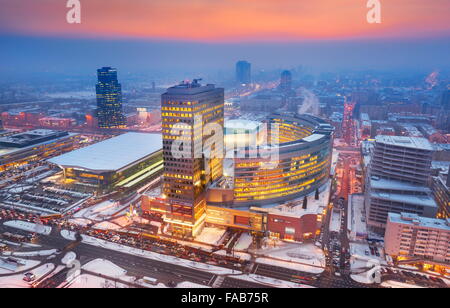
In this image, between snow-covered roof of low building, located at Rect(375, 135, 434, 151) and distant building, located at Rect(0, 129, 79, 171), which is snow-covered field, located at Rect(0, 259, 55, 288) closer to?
distant building, located at Rect(0, 129, 79, 171)

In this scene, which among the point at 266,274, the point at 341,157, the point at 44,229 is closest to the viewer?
the point at 266,274

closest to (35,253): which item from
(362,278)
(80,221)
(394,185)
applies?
(80,221)

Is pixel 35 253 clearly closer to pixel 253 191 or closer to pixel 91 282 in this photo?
pixel 91 282

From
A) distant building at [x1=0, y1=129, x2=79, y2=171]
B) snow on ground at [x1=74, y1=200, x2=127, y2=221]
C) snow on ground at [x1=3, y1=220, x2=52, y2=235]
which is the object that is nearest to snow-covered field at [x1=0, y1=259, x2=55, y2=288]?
snow on ground at [x1=3, y1=220, x2=52, y2=235]

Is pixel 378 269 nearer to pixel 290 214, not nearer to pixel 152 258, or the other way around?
pixel 290 214

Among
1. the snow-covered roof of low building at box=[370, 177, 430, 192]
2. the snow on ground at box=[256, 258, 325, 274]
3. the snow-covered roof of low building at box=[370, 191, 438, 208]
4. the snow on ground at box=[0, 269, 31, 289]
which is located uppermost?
the snow-covered roof of low building at box=[370, 177, 430, 192]
